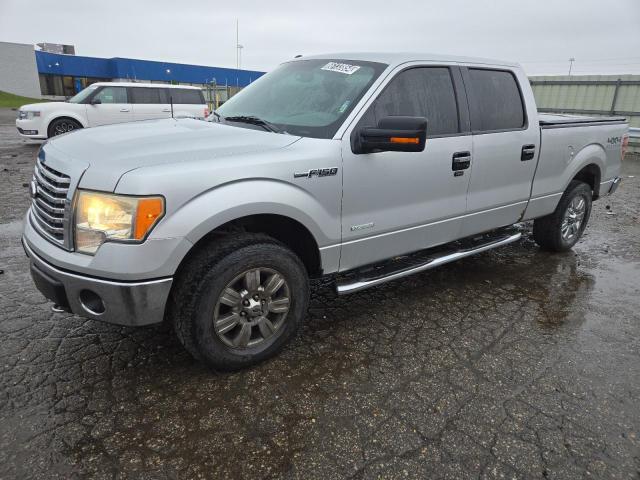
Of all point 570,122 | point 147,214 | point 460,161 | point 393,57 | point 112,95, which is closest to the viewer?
point 147,214

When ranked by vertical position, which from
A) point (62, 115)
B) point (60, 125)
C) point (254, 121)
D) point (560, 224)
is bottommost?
point (560, 224)

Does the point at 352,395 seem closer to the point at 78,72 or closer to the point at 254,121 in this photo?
the point at 254,121

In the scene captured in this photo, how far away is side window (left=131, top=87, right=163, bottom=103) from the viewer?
13602 mm

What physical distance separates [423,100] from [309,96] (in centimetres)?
87

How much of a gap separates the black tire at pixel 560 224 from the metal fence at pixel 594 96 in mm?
9778

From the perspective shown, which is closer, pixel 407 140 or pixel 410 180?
pixel 407 140

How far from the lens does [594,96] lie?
1498 centimetres

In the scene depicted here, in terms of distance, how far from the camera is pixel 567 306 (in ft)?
12.8

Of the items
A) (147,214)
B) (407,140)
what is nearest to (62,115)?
(147,214)

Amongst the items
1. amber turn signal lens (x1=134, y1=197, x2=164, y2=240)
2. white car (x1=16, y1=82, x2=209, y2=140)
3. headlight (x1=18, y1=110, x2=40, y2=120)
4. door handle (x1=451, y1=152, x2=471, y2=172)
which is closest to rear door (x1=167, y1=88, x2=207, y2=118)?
white car (x1=16, y1=82, x2=209, y2=140)

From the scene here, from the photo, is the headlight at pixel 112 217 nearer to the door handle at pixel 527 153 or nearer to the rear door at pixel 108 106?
the door handle at pixel 527 153

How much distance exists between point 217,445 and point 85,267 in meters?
1.10

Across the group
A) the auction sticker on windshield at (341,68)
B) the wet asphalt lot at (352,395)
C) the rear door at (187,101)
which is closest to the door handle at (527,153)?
the wet asphalt lot at (352,395)

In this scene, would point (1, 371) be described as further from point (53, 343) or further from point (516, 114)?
point (516, 114)
